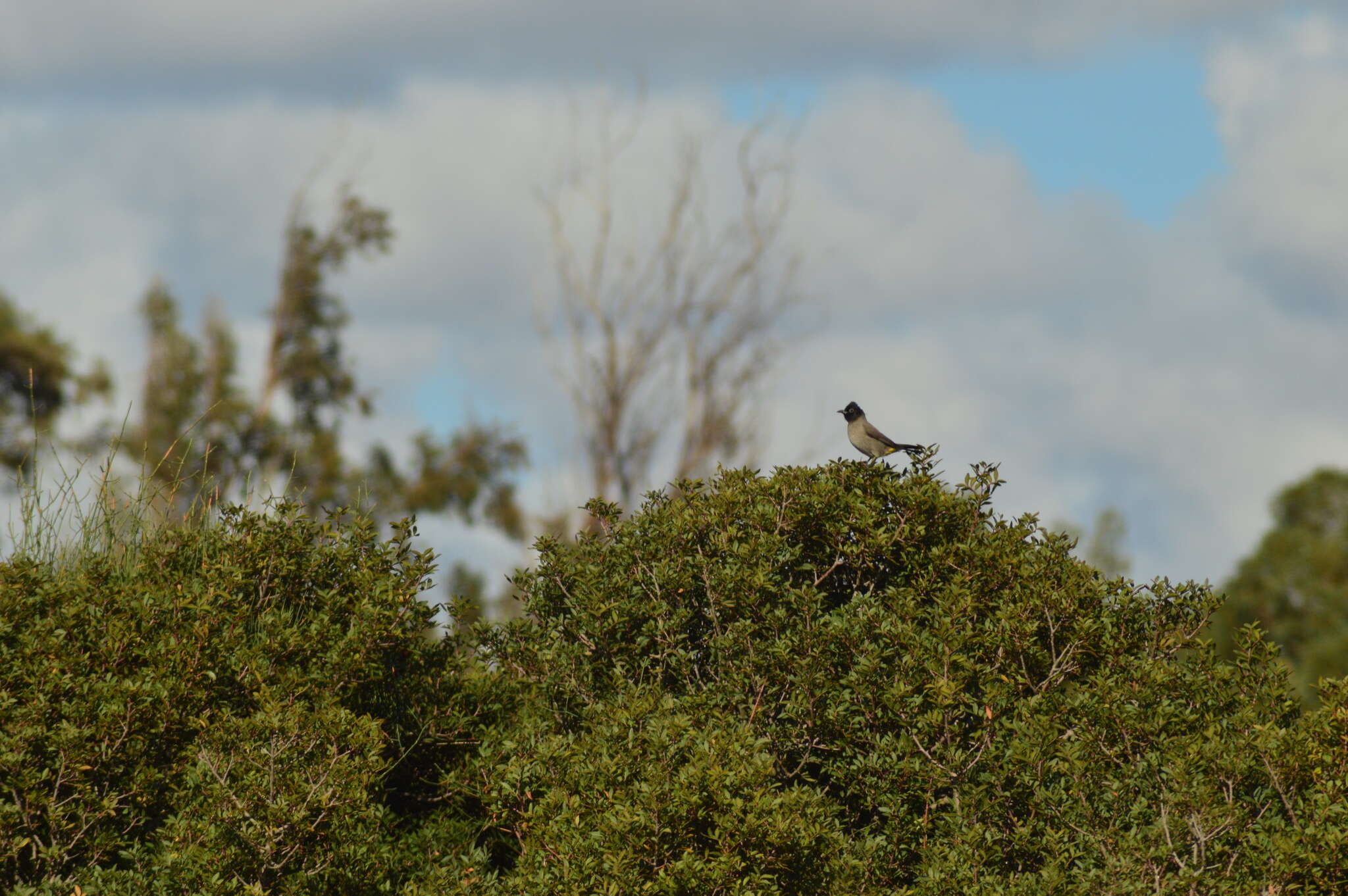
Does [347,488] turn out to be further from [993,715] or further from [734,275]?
[993,715]

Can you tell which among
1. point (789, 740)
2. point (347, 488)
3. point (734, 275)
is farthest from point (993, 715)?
point (347, 488)

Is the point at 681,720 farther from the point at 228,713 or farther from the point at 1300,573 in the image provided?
the point at 1300,573

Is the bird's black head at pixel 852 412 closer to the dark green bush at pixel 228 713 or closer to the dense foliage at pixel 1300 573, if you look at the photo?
the dark green bush at pixel 228 713

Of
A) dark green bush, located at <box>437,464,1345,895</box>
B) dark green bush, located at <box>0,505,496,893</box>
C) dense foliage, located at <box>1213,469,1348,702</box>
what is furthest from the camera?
dense foliage, located at <box>1213,469,1348,702</box>

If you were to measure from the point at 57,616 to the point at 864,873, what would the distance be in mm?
4258

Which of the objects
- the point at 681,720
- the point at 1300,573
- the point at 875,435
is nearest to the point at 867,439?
the point at 875,435

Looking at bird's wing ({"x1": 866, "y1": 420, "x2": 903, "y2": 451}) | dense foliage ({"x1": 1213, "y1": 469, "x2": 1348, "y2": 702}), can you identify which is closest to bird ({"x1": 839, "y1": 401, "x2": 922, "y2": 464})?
bird's wing ({"x1": 866, "y1": 420, "x2": 903, "y2": 451})

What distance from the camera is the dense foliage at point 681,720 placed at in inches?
237

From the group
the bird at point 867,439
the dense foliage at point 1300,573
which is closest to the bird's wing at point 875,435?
the bird at point 867,439

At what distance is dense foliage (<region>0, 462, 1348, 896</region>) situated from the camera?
6.02m

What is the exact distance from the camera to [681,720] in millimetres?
6141

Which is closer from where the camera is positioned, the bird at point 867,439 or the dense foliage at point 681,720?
the dense foliage at point 681,720

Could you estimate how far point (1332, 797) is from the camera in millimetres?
6180

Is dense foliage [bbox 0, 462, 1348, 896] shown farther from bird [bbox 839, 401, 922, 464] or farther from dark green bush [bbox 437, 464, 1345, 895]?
bird [bbox 839, 401, 922, 464]
